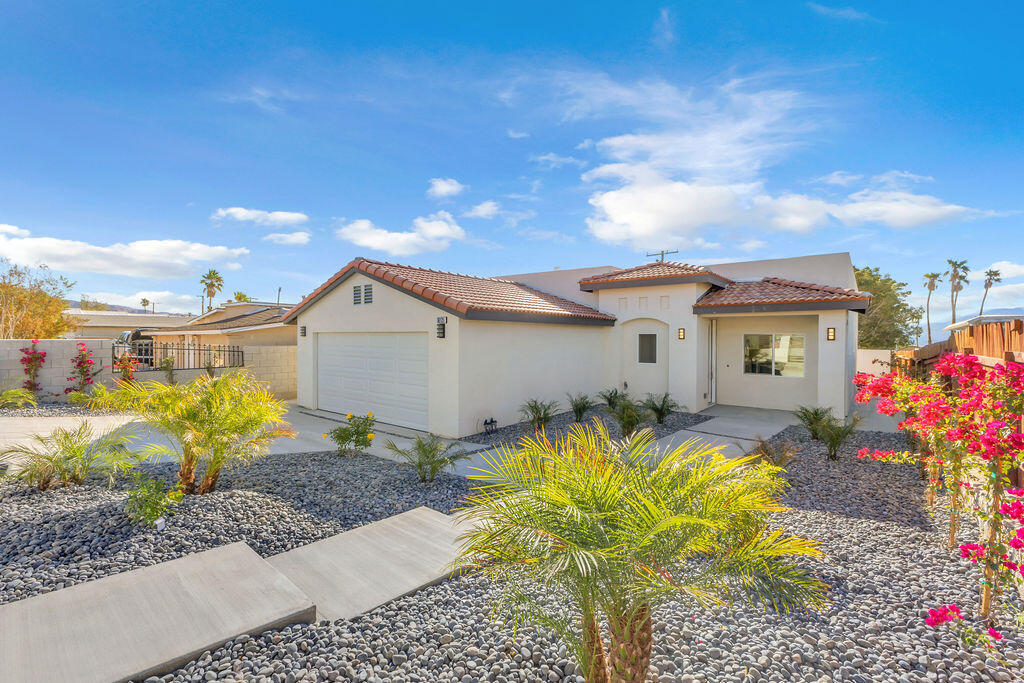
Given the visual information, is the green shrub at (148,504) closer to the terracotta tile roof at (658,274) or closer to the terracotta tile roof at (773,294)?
the terracotta tile roof at (658,274)

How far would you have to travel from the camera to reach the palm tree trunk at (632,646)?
7.27 feet

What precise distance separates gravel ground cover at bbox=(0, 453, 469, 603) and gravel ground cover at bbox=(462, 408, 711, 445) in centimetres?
311

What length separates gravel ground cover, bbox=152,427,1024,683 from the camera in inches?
106

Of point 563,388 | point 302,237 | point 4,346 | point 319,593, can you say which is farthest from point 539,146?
point 302,237

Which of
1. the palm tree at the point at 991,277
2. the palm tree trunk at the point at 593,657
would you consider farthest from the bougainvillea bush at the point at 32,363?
the palm tree at the point at 991,277

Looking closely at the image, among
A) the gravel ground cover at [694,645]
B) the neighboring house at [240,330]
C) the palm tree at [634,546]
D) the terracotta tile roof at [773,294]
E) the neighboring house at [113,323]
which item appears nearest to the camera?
the palm tree at [634,546]

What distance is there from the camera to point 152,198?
1500 centimetres

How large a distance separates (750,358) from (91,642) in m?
14.7

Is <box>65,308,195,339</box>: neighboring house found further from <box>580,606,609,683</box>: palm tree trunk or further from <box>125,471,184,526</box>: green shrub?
<box>580,606,609,683</box>: palm tree trunk

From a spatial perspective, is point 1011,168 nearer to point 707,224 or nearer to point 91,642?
point 707,224

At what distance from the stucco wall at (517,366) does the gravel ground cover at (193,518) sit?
3379mm

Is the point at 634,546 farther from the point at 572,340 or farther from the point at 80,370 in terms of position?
the point at 80,370

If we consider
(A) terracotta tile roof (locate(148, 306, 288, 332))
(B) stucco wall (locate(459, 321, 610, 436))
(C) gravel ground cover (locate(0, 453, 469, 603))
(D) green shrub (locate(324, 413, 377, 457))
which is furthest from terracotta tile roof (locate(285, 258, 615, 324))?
(A) terracotta tile roof (locate(148, 306, 288, 332))

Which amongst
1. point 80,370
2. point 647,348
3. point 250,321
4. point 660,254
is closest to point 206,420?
point 80,370
